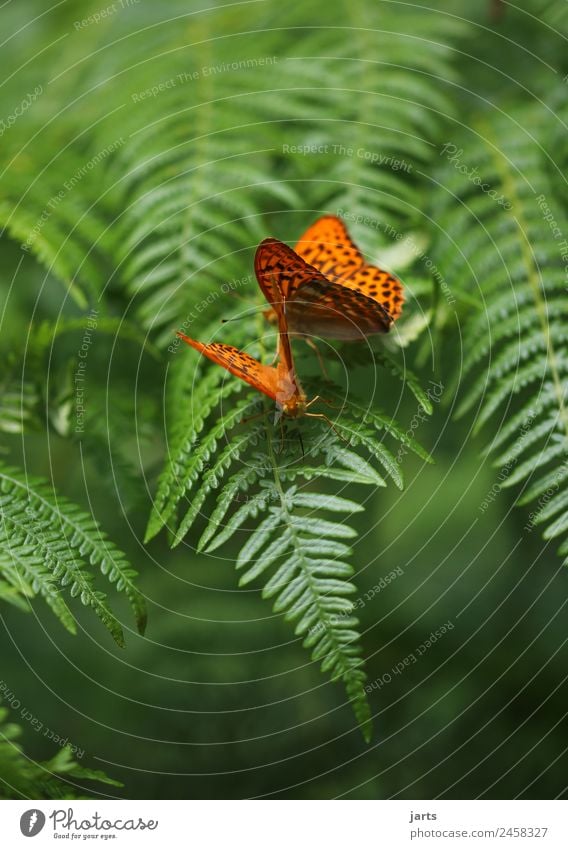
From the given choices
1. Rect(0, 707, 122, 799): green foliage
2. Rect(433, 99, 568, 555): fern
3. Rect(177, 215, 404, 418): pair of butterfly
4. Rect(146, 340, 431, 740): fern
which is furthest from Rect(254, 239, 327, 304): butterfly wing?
Rect(0, 707, 122, 799): green foliage

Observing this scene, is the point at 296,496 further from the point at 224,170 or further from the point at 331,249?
the point at 224,170

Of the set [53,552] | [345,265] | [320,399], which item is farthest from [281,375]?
[53,552]

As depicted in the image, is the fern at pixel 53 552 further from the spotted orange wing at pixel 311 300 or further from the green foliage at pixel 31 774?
the spotted orange wing at pixel 311 300

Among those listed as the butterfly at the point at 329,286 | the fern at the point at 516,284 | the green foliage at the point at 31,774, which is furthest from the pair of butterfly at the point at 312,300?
the green foliage at the point at 31,774

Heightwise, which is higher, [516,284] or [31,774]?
[516,284]

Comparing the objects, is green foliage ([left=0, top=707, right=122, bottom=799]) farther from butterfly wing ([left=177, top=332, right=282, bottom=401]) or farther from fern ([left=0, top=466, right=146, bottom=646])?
butterfly wing ([left=177, top=332, right=282, bottom=401])

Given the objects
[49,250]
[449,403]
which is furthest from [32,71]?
[449,403]
